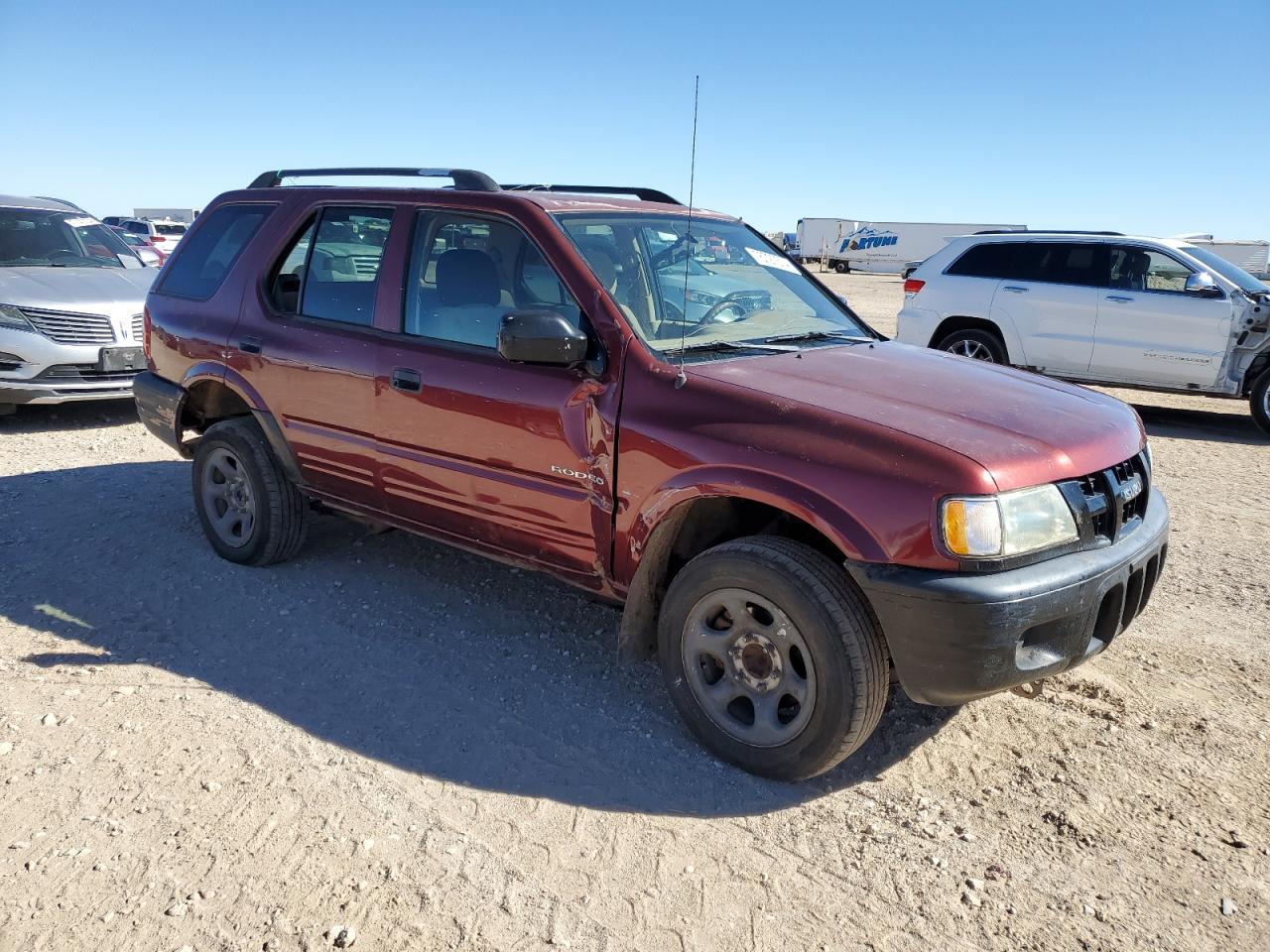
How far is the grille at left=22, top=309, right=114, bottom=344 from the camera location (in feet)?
25.6

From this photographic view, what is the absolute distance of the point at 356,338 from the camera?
165 inches

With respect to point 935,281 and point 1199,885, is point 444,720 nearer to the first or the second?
point 1199,885

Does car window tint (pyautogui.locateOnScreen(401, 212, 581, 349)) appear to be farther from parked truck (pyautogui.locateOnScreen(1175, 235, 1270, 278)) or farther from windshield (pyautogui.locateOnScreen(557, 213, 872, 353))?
parked truck (pyautogui.locateOnScreen(1175, 235, 1270, 278))

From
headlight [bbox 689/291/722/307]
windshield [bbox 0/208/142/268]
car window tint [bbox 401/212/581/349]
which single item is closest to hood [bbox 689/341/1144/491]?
headlight [bbox 689/291/722/307]

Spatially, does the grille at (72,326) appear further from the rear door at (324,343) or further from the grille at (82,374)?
the rear door at (324,343)

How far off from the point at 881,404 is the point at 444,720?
1.90 meters

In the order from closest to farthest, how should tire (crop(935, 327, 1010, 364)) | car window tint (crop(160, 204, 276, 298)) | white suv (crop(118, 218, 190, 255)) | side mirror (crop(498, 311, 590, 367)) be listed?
side mirror (crop(498, 311, 590, 367)) → car window tint (crop(160, 204, 276, 298)) → tire (crop(935, 327, 1010, 364)) → white suv (crop(118, 218, 190, 255))

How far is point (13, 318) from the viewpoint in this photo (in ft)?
25.4

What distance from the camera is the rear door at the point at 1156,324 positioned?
Answer: 9.20 meters

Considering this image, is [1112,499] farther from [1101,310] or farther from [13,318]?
[13,318]

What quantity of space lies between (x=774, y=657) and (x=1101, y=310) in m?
8.11

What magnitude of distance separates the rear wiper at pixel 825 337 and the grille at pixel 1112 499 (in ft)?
3.99

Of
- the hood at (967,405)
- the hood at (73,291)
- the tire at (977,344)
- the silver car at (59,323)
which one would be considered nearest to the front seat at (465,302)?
the hood at (967,405)

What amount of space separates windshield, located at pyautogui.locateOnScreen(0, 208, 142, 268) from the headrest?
655cm
